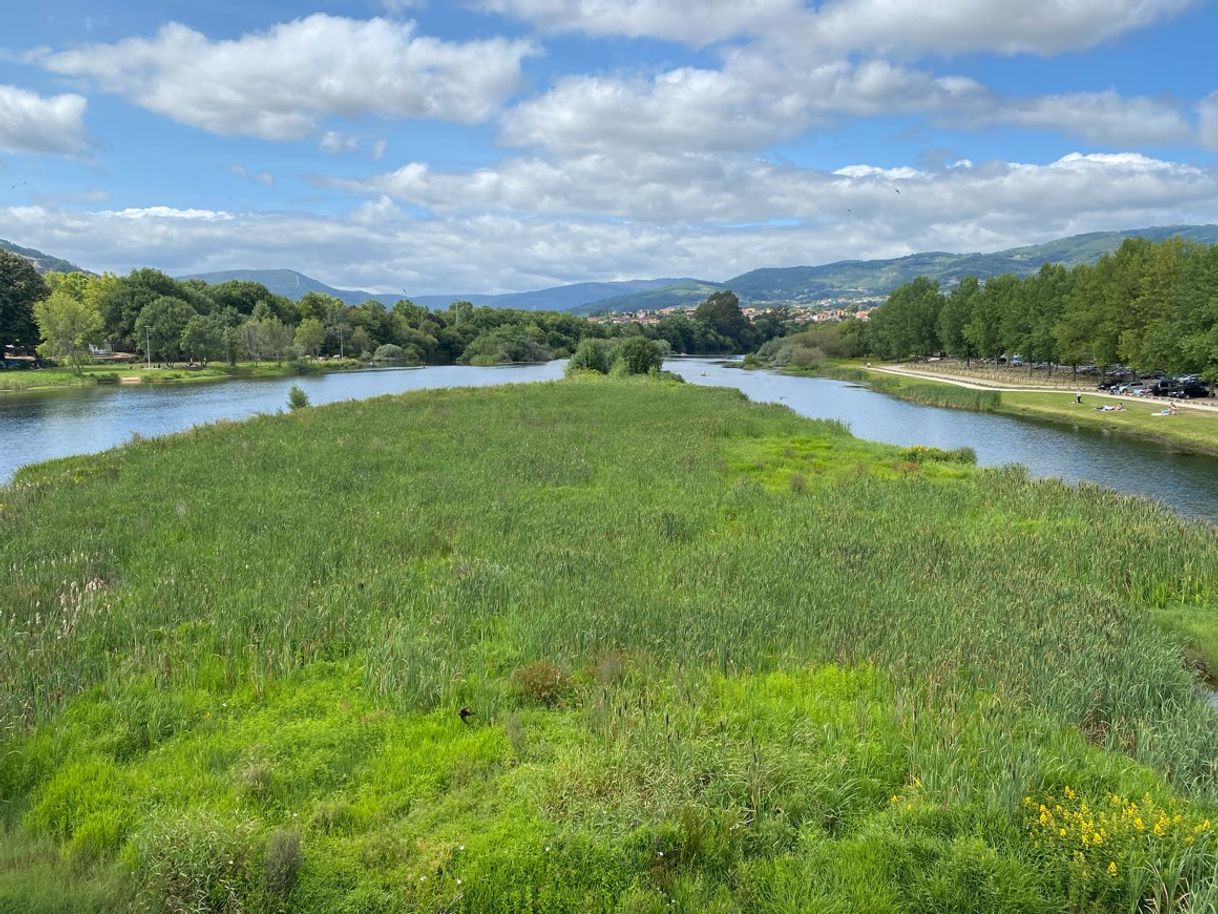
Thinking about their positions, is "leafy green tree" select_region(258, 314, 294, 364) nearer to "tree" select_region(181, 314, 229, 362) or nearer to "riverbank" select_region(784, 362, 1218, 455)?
"tree" select_region(181, 314, 229, 362)

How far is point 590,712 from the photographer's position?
752 centimetres

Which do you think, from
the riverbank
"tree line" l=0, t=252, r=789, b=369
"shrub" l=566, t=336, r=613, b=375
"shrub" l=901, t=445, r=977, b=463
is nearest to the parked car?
the riverbank

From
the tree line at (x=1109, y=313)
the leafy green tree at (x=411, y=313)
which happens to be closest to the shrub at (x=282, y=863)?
the tree line at (x=1109, y=313)

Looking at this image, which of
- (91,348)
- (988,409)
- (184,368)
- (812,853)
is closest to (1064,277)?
(988,409)

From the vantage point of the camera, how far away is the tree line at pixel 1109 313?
1940 inches

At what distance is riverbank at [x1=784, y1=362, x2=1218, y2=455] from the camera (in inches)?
1592

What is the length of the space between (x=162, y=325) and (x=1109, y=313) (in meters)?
108

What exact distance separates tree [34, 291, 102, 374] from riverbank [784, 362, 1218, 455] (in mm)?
93822

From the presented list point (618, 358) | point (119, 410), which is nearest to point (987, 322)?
point (618, 358)

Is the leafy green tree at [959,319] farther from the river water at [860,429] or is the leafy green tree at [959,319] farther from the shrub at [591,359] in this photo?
the shrub at [591,359]

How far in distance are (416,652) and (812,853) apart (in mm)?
5021

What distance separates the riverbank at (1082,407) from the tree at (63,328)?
308 ft

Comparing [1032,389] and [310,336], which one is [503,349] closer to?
[310,336]

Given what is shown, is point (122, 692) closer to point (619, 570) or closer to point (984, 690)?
point (619, 570)
